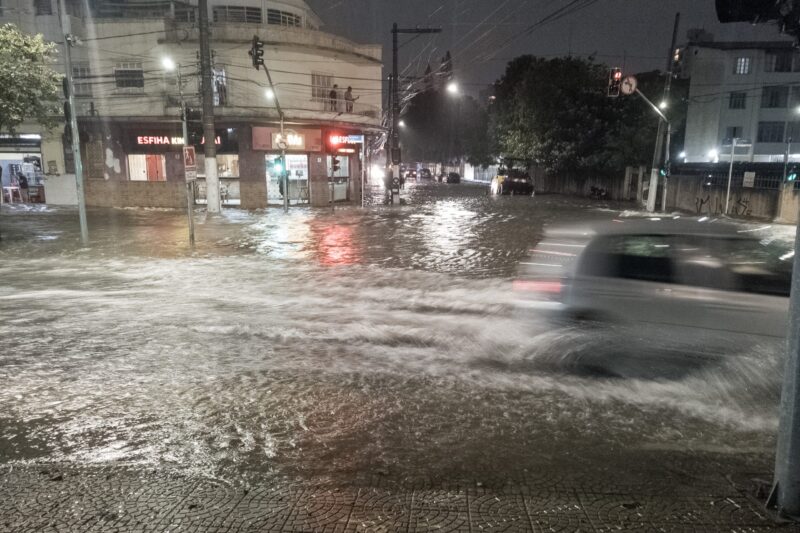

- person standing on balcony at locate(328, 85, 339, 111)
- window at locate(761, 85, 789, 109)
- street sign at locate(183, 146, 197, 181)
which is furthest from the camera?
window at locate(761, 85, 789, 109)

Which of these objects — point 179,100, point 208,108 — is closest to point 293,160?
point 179,100

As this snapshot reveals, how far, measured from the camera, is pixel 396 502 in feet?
11.9

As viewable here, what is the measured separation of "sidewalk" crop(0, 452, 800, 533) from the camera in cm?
336

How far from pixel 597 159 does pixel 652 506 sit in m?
40.1

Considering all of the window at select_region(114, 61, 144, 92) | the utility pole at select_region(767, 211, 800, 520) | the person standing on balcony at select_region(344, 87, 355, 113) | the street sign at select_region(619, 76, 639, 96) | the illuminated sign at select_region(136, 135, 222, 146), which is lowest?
the utility pole at select_region(767, 211, 800, 520)

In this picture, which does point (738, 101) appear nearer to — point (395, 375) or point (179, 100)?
point (179, 100)

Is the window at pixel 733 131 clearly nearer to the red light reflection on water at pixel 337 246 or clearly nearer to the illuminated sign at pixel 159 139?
the red light reflection on water at pixel 337 246

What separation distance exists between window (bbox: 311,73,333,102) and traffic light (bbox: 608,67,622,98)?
1468 cm

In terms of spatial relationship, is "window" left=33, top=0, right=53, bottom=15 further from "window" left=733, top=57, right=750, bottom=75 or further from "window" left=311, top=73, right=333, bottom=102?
"window" left=733, top=57, right=750, bottom=75

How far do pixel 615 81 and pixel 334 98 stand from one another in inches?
575

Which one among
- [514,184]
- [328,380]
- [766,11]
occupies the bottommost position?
[328,380]

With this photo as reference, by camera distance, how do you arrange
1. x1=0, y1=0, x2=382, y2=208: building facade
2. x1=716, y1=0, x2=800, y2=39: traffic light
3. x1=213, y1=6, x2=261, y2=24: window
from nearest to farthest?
1. x1=716, y1=0, x2=800, y2=39: traffic light
2. x1=0, y1=0, x2=382, y2=208: building facade
3. x1=213, y1=6, x2=261, y2=24: window

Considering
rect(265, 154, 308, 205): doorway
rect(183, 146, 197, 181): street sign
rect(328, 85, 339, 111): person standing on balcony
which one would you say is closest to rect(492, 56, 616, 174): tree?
rect(328, 85, 339, 111): person standing on balcony

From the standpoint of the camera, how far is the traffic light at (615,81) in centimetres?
2206
